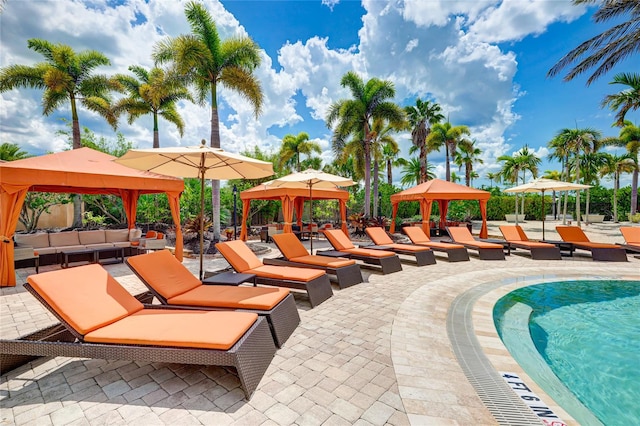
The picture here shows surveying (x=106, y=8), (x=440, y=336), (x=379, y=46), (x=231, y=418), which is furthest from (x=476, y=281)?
(x=106, y=8)

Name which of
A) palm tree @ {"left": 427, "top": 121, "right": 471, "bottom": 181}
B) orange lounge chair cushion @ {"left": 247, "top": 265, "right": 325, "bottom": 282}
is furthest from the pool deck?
palm tree @ {"left": 427, "top": 121, "right": 471, "bottom": 181}

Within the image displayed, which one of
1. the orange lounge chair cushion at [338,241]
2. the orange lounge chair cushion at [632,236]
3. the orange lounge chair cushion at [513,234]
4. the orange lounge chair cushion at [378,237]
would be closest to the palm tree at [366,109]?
the orange lounge chair cushion at [513,234]

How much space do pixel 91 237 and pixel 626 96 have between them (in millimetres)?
26484

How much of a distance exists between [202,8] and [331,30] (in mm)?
5336

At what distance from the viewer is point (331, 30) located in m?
12.7

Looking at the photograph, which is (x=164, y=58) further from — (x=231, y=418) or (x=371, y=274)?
(x=231, y=418)

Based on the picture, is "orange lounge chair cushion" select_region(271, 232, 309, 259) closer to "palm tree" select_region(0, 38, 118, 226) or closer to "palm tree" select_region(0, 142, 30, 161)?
"palm tree" select_region(0, 38, 118, 226)

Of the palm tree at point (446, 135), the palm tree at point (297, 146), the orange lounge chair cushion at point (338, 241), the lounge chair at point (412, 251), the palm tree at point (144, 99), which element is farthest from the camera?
the palm tree at point (297, 146)

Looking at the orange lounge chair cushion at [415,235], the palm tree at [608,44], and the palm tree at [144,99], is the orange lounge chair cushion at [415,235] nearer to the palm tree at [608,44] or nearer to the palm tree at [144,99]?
the palm tree at [608,44]

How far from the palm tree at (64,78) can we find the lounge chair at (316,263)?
1325cm

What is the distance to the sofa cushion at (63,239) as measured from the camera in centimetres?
842

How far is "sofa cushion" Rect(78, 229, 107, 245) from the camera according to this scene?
906 cm

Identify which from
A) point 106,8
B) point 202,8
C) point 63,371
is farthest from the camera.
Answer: point 202,8

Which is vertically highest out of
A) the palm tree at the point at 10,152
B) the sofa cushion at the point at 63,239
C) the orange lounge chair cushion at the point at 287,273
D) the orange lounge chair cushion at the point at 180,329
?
the palm tree at the point at 10,152
